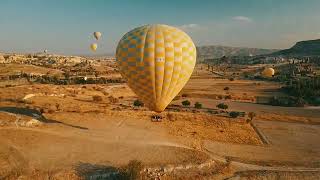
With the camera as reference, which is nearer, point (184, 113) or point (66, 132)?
point (66, 132)

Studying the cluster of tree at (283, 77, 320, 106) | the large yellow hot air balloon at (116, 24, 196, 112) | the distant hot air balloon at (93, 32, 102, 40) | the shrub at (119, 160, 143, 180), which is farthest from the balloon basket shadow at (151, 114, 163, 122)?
the distant hot air balloon at (93, 32, 102, 40)

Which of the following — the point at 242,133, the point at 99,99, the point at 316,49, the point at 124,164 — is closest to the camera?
the point at 124,164

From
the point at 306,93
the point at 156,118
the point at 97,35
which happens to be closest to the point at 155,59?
the point at 156,118

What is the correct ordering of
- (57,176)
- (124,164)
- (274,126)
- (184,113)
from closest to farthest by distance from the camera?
(57,176) < (124,164) < (274,126) < (184,113)

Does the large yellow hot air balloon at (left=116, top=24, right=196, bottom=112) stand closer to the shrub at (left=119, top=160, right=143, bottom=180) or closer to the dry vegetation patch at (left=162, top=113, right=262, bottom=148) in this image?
the dry vegetation patch at (left=162, top=113, right=262, bottom=148)

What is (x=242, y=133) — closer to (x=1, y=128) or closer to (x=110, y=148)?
(x=110, y=148)

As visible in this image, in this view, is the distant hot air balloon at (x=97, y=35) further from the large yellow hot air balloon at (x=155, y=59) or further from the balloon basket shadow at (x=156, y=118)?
the large yellow hot air balloon at (x=155, y=59)

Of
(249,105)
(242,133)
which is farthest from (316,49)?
(242,133)

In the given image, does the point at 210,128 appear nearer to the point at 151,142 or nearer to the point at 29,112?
the point at 151,142

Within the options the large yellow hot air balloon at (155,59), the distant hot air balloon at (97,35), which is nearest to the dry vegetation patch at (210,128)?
the large yellow hot air balloon at (155,59)
